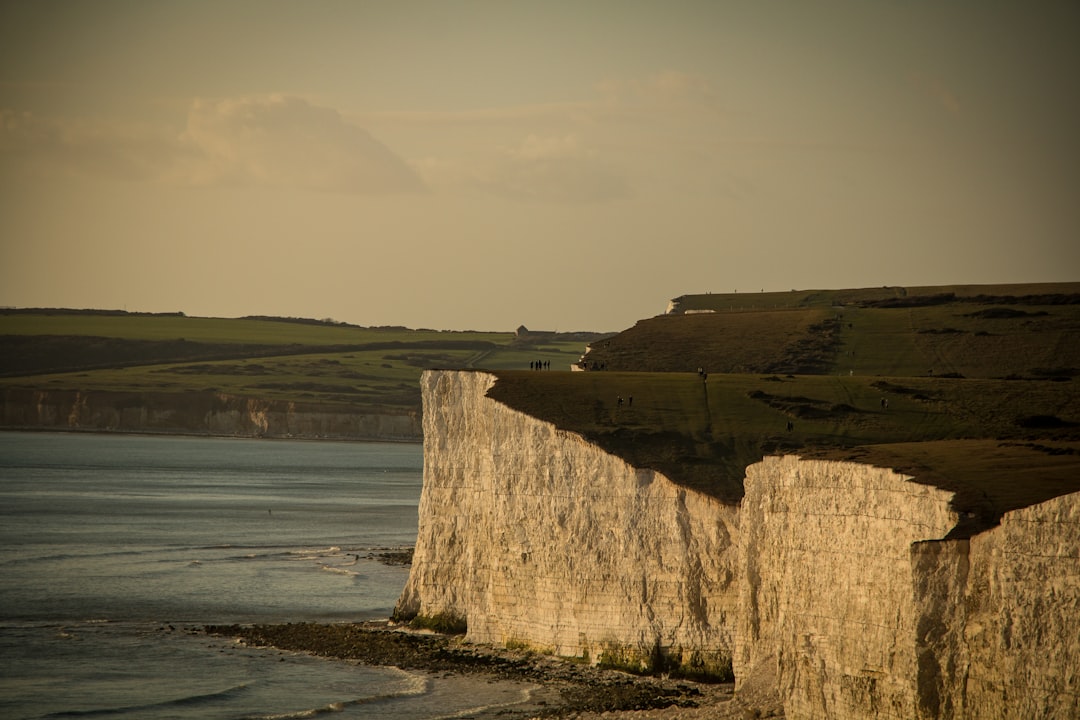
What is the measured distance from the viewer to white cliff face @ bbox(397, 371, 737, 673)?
44.2m

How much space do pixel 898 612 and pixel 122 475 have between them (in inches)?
4924

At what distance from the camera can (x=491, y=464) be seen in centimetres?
5091

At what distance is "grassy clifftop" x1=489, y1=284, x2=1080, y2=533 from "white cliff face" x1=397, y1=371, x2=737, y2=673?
1.12 metres

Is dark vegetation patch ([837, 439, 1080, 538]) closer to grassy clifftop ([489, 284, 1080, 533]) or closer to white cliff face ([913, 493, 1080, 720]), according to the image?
grassy clifftop ([489, 284, 1080, 533])

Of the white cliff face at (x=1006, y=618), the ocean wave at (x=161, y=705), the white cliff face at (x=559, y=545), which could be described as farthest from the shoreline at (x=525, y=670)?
the white cliff face at (x=1006, y=618)

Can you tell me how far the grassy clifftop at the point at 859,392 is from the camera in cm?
3606

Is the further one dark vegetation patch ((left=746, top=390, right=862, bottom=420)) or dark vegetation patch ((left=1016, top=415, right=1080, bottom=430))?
dark vegetation patch ((left=746, top=390, right=862, bottom=420))

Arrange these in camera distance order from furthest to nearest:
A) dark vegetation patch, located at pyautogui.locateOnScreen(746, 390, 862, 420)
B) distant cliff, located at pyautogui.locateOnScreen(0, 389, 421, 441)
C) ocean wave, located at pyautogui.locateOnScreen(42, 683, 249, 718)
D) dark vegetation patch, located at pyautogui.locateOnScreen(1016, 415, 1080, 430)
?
distant cliff, located at pyautogui.locateOnScreen(0, 389, 421, 441) → dark vegetation patch, located at pyautogui.locateOnScreen(746, 390, 862, 420) → dark vegetation patch, located at pyautogui.locateOnScreen(1016, 415, 1080, 430) → ocean wave, located at pyautogui.locateOnScreen(42, 683, 249, 718)

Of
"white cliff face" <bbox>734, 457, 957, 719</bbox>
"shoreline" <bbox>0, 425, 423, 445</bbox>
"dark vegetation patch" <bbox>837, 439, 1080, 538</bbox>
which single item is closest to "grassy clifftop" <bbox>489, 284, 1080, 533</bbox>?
"dark vegetation patch" <bbox>837, 439, 1080, 538</bbox>

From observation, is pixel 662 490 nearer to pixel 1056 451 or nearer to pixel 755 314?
pixel 1056 451

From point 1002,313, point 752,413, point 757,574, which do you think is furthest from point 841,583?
point 1002,313

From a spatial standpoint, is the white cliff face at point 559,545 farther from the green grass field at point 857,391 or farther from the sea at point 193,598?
the sea at point 193,598

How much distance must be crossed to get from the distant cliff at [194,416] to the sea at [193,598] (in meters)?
62.5

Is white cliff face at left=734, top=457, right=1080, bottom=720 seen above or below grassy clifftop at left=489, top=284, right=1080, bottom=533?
below
